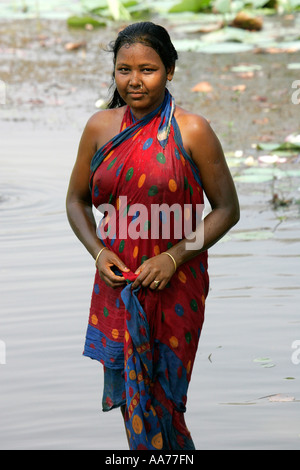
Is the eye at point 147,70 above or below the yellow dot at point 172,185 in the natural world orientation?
above

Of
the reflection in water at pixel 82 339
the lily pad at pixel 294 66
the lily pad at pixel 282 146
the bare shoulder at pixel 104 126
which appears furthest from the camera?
the lily pad at pixel 294 66

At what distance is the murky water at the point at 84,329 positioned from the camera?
374 cm

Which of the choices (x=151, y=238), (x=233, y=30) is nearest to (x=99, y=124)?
(x=151, y=238)

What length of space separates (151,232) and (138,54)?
1.58 ft

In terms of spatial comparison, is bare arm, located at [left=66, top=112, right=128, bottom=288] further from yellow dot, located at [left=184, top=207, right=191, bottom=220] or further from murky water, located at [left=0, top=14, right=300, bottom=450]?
murky water, located at [left=0, top=14, right=300, bottom=450]

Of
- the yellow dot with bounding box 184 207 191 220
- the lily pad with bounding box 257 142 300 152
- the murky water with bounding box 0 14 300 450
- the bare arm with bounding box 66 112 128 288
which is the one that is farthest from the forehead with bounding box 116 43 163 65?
the lily pad with bounding box 257 142 300 152

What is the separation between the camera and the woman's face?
9.44 ft

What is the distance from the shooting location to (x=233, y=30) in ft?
38.5

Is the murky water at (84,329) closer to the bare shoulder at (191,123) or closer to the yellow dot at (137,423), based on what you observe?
the yellow dot at (137,423)

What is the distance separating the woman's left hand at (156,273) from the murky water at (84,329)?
946mm

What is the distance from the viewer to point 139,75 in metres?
2.88

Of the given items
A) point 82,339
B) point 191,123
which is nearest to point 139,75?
point 191,123

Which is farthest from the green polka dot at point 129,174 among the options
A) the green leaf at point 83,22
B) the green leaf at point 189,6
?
the green leaf at point 189,6

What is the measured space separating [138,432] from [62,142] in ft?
16.8
